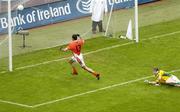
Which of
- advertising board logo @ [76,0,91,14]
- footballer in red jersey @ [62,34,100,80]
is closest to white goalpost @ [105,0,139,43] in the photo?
advertising board logo @ [76,0,91,14]

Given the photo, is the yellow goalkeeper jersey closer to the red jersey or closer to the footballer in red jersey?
the footballer in red jersey

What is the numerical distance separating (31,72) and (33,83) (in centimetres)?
175

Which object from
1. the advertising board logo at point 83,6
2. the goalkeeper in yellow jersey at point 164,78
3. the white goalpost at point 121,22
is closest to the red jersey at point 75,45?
the goalkeeper in yellow jersey at point 164,78

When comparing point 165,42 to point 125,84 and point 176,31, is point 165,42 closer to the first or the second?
point 176,31

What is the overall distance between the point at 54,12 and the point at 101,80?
10.3 metres

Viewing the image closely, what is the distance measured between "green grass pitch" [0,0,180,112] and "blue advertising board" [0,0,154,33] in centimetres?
318

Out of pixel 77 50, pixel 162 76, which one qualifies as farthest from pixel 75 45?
pixel 162 76

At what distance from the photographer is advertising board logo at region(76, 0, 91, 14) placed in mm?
41188

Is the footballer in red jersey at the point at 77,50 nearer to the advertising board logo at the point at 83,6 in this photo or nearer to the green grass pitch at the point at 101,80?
the green grass pitch at the point at 101,80

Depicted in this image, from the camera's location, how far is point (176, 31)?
39.4 m

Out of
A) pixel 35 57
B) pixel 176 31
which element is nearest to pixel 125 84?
pixel 35 57

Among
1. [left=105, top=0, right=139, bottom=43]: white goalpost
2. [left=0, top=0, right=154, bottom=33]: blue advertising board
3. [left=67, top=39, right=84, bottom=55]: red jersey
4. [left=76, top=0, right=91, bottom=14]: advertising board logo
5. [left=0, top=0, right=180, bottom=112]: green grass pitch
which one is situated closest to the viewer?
[left=0, top=0, right=180, bottom=112]: green grass pitch

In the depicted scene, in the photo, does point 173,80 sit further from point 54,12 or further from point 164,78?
point 54,12

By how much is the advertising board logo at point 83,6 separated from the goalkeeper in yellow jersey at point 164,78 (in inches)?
438
